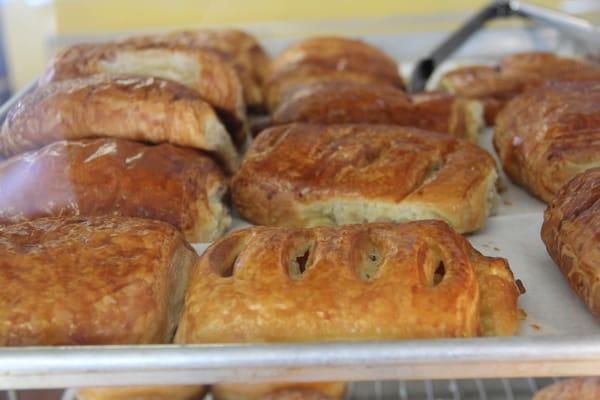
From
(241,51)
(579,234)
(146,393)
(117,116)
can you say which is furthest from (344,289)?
(241,51)

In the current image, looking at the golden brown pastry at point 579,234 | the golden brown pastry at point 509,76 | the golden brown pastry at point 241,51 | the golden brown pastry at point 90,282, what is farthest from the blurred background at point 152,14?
the golden brown pastry at point 90,282

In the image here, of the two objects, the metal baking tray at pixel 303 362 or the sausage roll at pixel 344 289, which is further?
the sausage roll at pixel 344 289

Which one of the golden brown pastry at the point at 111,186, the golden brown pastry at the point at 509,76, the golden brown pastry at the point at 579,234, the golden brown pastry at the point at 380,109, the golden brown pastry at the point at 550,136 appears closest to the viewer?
the golden brown pastry at the point at 579,234

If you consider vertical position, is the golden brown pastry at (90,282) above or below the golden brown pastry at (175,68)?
below

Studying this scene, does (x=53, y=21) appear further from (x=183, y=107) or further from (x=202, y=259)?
(x=202, y=259)

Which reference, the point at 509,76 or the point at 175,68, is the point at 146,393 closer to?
the point at 175,68

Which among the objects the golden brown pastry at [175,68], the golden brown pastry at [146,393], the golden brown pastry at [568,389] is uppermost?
the golden brown pastry at [175,68]

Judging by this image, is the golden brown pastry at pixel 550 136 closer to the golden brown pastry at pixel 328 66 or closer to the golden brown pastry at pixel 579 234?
the golden brown pastry at pixel 579 234
